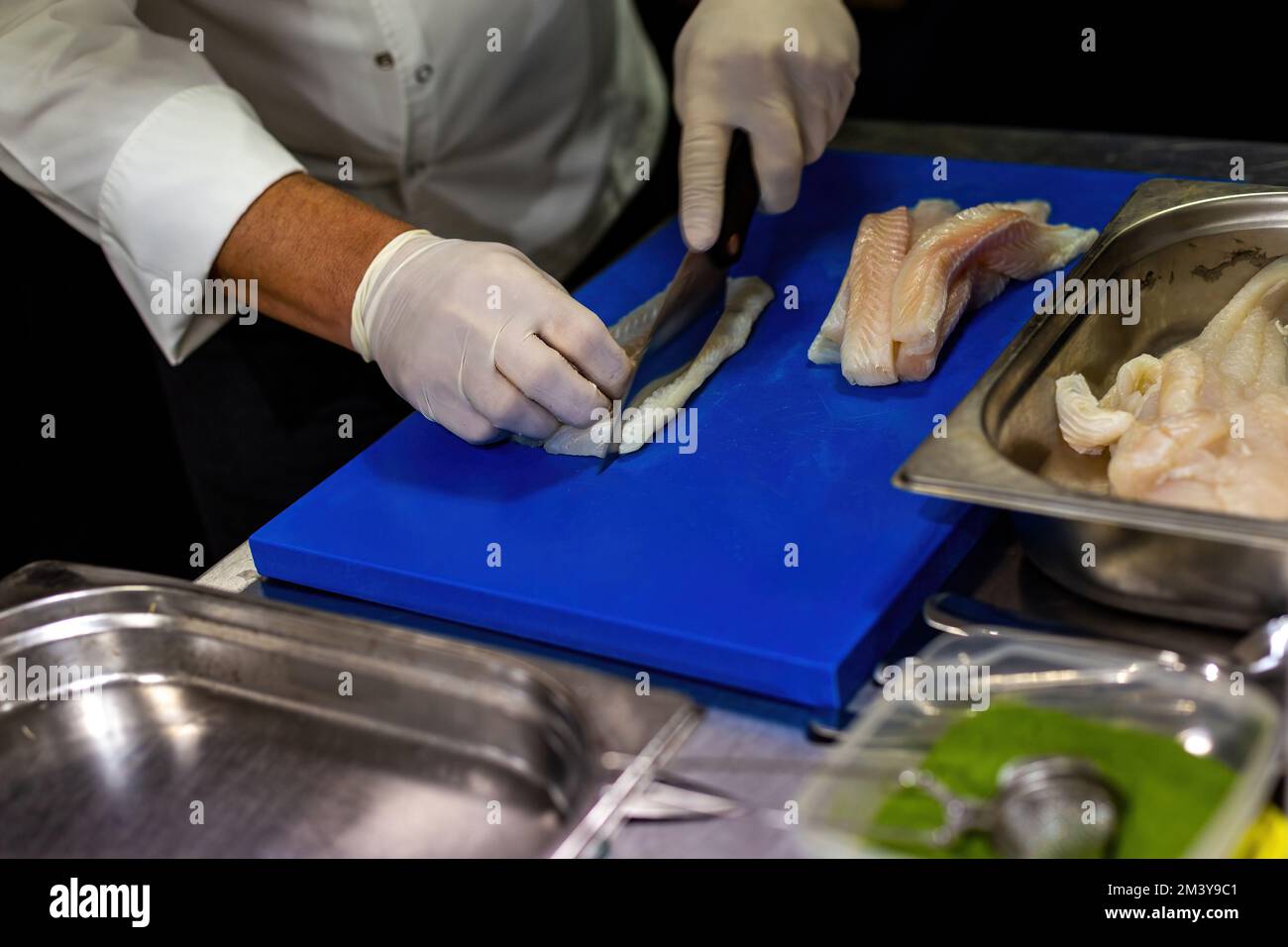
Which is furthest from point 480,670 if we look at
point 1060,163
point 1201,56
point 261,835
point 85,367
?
point 1201,56

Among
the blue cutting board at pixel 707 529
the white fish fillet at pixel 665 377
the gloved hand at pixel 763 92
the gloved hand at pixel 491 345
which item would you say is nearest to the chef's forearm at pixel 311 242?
the gloved hand at pixel 491 345

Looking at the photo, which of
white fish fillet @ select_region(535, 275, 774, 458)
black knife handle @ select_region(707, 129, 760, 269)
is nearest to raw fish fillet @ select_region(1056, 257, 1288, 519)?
white fish fillet @ select_region(535, 275, 774, 458)

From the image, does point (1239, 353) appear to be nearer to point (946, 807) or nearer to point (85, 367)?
point (946, 807)

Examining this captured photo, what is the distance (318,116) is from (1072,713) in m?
1.84

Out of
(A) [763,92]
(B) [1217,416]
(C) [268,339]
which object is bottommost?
(C) [268,339]

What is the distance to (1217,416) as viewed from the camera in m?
1.54

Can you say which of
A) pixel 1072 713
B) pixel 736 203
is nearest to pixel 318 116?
pixel 736 203

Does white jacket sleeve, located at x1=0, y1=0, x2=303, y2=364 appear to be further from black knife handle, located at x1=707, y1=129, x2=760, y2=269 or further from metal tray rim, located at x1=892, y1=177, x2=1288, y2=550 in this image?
metal tray rim, located at x1=892, y1=177, x2=1288, y2=550

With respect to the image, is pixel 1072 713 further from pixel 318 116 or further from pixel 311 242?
pixel 318 116

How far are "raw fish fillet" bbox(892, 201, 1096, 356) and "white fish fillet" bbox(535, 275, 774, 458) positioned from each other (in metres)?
0.27

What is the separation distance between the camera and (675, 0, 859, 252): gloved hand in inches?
89.7

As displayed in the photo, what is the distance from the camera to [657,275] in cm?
238

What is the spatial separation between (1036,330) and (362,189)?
138 cm

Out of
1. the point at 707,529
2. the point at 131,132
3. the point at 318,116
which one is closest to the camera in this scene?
the point at 707,529
